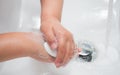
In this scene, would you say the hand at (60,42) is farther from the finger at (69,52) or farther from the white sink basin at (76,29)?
the white sink basin at (76,29)

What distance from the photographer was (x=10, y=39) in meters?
0.50

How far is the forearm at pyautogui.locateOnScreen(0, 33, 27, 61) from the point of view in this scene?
0.49 metres

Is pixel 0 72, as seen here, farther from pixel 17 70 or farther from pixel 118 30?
pixel 118 30

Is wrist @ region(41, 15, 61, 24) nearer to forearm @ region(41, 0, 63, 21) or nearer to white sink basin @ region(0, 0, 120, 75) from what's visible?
forearm @ region(41, 0, 63, 21)

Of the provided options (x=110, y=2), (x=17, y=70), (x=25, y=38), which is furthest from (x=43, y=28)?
(x=110, y=2)

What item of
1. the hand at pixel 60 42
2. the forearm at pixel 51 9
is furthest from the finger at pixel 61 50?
the forearm at pixel 51 9

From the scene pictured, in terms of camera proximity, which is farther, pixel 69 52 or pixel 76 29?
pixel 76 29

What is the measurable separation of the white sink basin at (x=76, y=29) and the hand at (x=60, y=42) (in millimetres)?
148

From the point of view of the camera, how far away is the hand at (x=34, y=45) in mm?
516

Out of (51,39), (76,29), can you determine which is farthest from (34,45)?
(76,29)

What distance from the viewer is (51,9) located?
585 mm

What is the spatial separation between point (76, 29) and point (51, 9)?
0.17m

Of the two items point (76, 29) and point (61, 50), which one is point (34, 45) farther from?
point (76, 29)

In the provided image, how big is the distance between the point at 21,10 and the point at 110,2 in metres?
0.29
